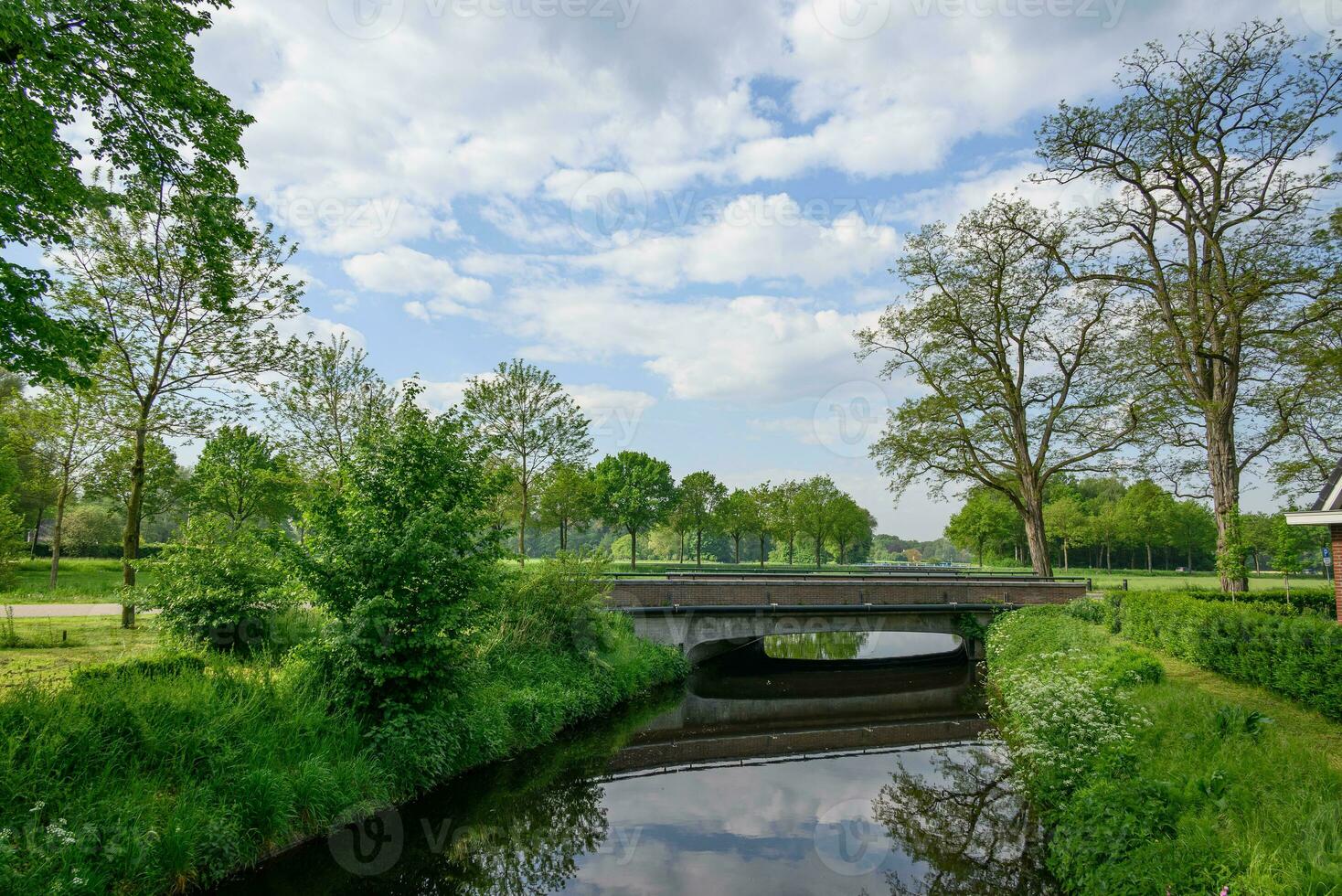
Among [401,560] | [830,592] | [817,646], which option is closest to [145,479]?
[401,560]

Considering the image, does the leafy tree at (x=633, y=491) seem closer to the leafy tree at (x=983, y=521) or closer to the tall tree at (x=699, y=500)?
the tall tree at (x=699, y=500)

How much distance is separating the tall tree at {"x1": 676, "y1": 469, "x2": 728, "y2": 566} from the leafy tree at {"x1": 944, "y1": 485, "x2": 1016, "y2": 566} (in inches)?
893

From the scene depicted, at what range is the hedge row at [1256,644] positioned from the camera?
32.3ft

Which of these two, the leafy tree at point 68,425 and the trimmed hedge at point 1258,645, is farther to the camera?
the leafy tree at point 68,425

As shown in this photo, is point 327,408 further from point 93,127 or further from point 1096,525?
point 1096,525

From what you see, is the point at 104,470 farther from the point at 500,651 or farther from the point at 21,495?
the point at 500,651

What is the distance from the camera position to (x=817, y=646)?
33.0 metres

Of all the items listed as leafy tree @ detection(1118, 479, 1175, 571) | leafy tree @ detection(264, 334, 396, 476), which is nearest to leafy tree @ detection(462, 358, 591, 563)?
leafy tree @ detection(264, 334, 396, 476)

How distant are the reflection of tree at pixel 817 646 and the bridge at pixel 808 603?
13.5ft

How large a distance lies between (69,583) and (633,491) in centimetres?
3047

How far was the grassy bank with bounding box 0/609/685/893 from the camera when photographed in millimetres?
6434

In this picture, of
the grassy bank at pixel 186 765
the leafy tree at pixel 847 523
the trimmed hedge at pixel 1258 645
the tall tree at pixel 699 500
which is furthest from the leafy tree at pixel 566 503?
the trimmed hedge at pixel 1258 645

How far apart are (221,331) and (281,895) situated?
13990mm

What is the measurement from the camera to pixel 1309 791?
659cm
